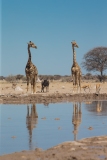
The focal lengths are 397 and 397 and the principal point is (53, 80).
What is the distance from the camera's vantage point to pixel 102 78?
63719 millimetres

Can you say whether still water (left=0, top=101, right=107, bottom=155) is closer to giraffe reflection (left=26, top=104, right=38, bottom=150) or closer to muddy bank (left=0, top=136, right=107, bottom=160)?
giraffe reflection (left=26, top=104, right=38, bottom=150)

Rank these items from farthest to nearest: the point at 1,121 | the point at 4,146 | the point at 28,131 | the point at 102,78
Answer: the point at 102,78
the point at 1,121
the point at 28,131
the point at 4,146

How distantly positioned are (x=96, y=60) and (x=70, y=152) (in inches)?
2416

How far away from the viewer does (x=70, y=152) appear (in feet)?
27.9

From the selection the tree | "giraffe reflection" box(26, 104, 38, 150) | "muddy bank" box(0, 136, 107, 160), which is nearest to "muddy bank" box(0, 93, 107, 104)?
"giraffe reflection" box(26, 104, 38, 150)

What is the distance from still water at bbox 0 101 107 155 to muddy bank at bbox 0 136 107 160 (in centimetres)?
63

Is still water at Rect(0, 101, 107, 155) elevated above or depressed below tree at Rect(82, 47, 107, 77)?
below

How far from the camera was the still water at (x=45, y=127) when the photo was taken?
10.0 meters

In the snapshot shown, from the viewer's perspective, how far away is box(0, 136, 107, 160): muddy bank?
8.07 meters

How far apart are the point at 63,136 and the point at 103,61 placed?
58.7m

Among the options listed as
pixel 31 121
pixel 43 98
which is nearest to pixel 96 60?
pixel 43 98

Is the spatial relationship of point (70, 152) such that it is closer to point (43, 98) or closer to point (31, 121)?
point (31, 121)

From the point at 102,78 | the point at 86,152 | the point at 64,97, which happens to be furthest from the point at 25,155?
the point at 102,78

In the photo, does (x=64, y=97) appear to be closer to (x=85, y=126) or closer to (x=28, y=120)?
(x=28, y=120)
